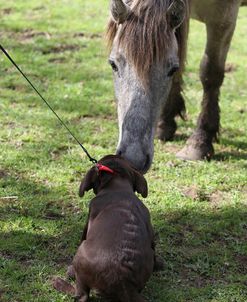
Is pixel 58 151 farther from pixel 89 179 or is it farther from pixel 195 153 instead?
pixel 89 179

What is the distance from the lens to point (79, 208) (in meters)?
4.58

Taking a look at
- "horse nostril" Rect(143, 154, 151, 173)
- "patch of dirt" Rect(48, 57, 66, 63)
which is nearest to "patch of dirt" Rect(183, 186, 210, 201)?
"horse nostril" Rect(143, 154, 151, 173)

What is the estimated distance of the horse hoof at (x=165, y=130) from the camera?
6004 mm

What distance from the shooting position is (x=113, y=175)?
3.52 metres

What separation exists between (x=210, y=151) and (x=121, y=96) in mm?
1889

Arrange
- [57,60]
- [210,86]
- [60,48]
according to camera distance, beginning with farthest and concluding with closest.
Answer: [60,48] < [57,60] < [210,86]

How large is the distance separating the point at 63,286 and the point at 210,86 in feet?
9.85

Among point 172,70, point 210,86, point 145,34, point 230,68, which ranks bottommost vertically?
point 230,68

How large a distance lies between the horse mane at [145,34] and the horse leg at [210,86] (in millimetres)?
1421

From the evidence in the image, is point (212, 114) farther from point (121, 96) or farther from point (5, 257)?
point (5, 257)

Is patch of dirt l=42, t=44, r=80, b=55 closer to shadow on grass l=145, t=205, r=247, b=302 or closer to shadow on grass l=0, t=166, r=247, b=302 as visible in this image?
shadow on grass l=0, t=166, r=247, b=302

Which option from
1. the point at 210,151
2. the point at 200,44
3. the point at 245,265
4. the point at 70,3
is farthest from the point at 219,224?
the point at 70,3

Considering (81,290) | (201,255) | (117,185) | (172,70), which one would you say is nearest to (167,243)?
(201,255)

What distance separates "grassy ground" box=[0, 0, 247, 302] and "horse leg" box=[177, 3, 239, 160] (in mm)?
179
